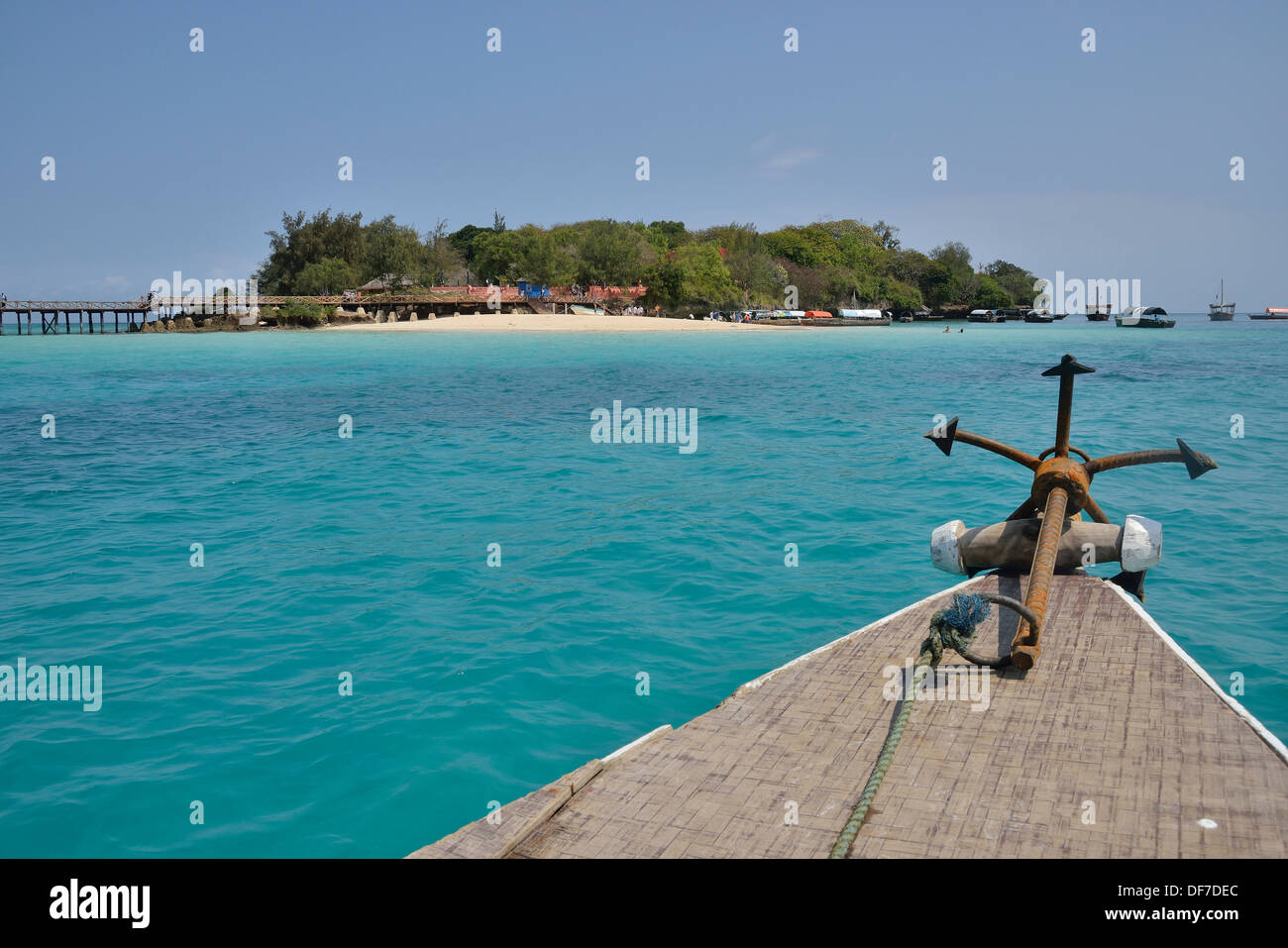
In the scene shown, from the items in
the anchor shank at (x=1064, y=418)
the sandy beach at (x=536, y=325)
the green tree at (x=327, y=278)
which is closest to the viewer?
the anchor shank at (x=1064, y=418)

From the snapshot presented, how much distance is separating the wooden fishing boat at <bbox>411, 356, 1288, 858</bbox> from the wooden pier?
0.01 m

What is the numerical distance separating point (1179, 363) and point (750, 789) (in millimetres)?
54106

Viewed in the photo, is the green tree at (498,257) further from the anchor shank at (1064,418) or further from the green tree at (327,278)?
the anchor shank at (1064,418)

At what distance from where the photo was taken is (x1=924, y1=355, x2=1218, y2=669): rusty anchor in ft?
25.6

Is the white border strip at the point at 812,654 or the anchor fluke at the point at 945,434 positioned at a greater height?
the anchor fluke at the point at 945,434

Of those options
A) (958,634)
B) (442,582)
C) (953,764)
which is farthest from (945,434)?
(442,582)

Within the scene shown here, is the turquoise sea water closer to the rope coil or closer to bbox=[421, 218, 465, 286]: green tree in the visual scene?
the rope coil

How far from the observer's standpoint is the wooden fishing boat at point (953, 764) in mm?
4117

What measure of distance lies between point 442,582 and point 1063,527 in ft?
24.1

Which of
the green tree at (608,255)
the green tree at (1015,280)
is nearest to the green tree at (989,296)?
the green tree at (1015,280)

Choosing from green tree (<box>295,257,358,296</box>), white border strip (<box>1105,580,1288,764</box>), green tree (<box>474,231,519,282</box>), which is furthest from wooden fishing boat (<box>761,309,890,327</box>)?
white border strip (<box>1105,580,1288,764</box>)

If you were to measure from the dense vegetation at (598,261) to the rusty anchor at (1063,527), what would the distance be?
86.4 m

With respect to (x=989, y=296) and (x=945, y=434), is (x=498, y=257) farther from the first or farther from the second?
(x=945, y=434)
